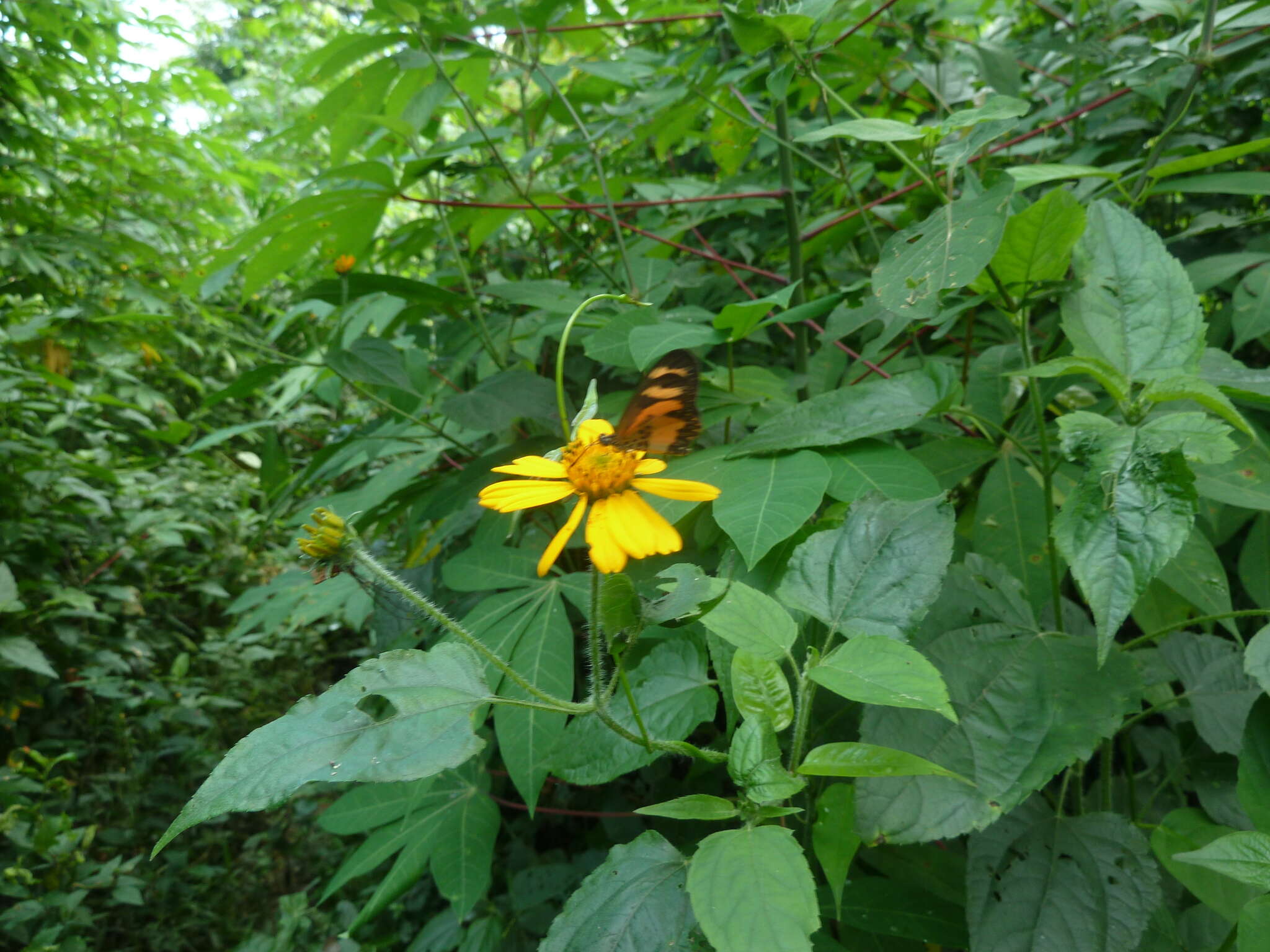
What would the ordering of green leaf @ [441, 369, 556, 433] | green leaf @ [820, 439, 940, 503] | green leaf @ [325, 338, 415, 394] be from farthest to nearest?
green leaf @ [325, 338, 415, 394]
green leaf @ [441, 369, 556, 433]
green leaf @ [820, 439, 940, 503]

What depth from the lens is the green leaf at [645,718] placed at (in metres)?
0.75

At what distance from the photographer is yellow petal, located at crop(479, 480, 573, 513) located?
1.94 ft

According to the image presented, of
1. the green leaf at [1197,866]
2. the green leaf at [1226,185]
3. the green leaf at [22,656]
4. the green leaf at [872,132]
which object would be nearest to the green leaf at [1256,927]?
the green leaf at [1197,866]

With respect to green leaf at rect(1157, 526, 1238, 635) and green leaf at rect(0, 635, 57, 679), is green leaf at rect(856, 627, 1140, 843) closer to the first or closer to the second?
green leaf at rect(1157, 526, 1238, 635)

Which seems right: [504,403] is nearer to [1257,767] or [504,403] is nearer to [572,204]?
[572,204]

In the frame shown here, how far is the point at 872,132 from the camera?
0.83 m

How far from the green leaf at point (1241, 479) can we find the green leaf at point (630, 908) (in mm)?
696

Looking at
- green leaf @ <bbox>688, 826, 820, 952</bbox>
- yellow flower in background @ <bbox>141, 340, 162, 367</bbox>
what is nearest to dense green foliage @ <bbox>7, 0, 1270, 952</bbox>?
green leaf @ <bbox>688, 826, 820, 952</bbox>

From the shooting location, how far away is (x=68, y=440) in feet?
10.9

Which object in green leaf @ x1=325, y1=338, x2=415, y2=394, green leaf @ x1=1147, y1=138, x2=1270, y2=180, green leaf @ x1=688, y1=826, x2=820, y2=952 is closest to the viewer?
green leaf @ x1=688, y1=826, x2=820, y2=952

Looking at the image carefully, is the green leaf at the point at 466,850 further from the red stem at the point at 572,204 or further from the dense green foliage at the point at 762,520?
the red stem at the point at 572,204

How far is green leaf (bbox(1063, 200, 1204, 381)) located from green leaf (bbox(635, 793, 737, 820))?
2.05 ft

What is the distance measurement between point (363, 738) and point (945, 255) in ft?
2.41

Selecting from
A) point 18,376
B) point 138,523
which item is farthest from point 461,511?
point 138,523
